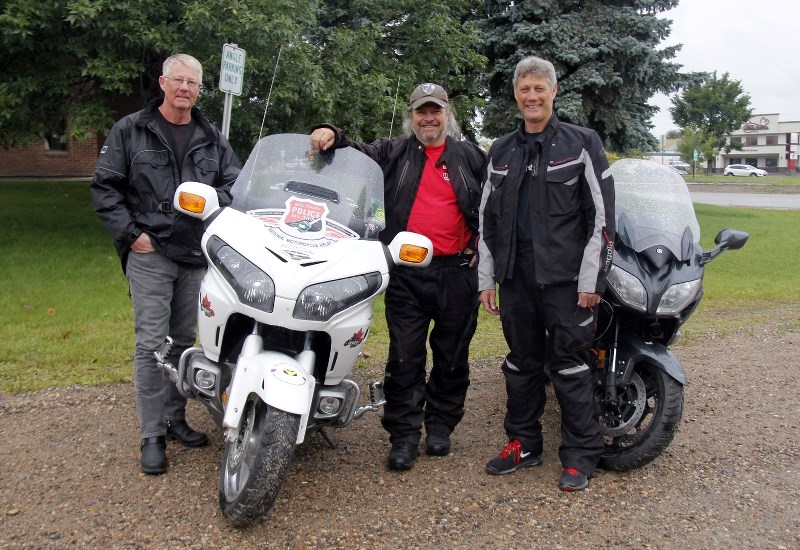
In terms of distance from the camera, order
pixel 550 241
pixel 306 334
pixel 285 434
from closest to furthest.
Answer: pixel 285 434, pixel 306 334, pixel 550 241

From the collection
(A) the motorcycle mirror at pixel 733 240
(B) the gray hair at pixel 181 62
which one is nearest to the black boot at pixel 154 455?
(B) the gray hair at pixel 181 62

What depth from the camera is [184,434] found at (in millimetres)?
4316

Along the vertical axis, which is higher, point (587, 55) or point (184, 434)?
point (587, 55)

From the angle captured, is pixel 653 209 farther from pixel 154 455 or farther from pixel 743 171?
pixel 743 171

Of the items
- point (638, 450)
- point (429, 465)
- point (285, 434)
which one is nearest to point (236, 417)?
point (285, 434)

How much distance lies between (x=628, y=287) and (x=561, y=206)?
0.56 meters

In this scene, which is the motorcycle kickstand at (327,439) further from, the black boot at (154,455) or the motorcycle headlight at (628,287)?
the motorcycle headlight at (628,287)

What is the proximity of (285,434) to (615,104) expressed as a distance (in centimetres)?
1392

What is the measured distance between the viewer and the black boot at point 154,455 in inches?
154

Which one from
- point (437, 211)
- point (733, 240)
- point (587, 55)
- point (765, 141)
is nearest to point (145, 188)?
point (437, 211)

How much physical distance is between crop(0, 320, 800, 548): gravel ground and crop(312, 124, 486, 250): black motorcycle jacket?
126cm

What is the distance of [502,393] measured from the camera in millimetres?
5535

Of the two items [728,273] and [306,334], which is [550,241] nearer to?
[306,334]

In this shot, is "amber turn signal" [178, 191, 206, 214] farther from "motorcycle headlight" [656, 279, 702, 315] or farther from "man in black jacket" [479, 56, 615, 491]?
"motorcycle headlight" [656, 279, 702, 315]
